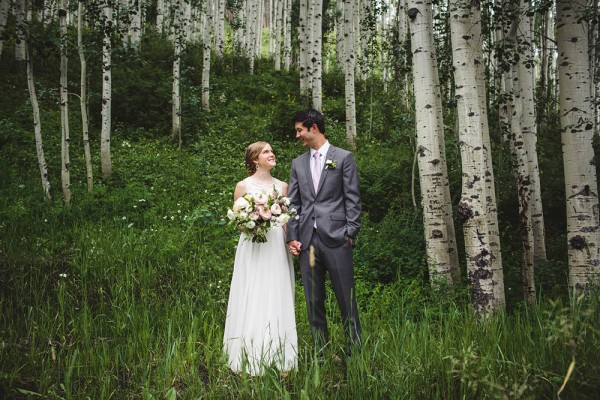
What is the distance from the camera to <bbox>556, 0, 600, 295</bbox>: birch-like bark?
14.2ft

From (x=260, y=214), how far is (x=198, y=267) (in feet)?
8.71

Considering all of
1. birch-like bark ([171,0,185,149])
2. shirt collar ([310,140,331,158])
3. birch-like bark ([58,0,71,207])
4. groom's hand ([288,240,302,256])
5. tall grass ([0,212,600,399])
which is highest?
birch-like bark ([171,0,185,149])

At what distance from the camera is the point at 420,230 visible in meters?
7.10

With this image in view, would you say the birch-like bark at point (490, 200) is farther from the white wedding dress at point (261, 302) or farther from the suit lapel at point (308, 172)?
the white wedding dress at point (261, 302)

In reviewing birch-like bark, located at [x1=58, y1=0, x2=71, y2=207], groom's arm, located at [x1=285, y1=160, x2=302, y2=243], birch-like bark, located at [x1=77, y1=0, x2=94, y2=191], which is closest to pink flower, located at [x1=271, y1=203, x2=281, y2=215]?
groom's arm, located at [x1=285, y1=160, x2=302, y2=243]

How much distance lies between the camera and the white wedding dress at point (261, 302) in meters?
3.62

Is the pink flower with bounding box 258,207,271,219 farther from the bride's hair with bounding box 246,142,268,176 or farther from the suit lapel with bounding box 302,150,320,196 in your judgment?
the bride's hair with bounding box 246,142,268,176

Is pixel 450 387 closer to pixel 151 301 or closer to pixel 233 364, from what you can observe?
pixel 233 364

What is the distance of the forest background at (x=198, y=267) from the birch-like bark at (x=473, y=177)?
21cm

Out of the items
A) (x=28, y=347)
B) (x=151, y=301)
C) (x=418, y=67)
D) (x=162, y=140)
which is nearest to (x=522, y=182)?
(x=418, y=67)

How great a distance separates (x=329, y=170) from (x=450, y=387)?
1822 millimetres

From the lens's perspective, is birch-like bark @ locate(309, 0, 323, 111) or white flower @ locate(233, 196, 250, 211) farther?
birch-like bark @ locate(309, 0, 323, 111)

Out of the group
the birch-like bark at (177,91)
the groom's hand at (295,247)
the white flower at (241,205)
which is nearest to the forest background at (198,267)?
the birch-like bark at (177,91)

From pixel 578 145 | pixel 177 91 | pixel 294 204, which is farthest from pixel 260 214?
pixel 177 91
